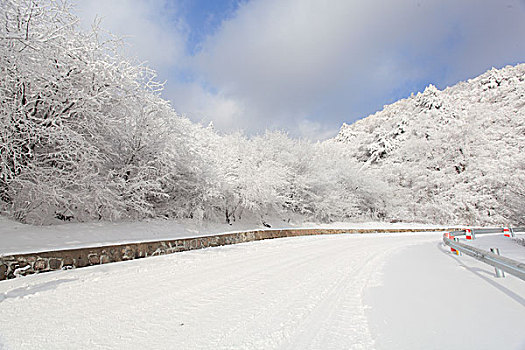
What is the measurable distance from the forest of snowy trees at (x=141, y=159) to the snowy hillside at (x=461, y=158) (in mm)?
226

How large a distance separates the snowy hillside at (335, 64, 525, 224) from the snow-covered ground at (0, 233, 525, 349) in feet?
97.3

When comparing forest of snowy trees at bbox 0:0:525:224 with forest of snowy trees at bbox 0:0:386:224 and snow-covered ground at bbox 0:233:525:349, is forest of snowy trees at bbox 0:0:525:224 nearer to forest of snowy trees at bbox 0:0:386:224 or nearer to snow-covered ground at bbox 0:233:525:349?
forest of snowy trees at bbox 0:0:386:224

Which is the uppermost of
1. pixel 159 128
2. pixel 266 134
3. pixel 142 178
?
pixel 266 134

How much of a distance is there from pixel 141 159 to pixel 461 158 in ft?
144

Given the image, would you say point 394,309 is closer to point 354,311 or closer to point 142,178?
point 354,311

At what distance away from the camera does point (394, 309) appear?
3.67 metres

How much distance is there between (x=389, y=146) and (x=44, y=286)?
57250 mm

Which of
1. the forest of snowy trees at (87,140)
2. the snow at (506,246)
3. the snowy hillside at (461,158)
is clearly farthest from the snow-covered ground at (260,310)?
the snowy hillside at (461,158)

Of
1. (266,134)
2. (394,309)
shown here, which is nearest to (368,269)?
(394,309)

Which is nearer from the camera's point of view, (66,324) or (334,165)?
(66,324)

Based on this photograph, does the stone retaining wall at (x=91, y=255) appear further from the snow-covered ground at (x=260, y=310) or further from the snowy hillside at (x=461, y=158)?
the snowy hillside at (x=461, y=158)

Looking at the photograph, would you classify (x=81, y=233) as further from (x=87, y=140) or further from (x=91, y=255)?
(x=91, y=255)

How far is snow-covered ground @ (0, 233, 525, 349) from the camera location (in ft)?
8.72

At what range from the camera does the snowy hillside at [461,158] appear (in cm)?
3250
